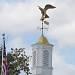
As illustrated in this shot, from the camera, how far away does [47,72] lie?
5372 cm

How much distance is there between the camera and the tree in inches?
1781

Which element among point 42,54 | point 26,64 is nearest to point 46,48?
point 42,54

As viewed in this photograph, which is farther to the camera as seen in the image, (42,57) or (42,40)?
(42,40)

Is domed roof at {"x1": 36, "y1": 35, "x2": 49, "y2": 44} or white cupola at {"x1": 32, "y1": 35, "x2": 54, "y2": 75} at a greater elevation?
domed roof at {"x1": 36, "y1": 35, "x2": 49, "y2": 44}

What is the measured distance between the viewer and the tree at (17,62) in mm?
45250

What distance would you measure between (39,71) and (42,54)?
6.61 ft

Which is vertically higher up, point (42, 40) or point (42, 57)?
point (42, 40)

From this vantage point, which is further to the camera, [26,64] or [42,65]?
[42,65]

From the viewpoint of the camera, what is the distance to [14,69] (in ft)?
149

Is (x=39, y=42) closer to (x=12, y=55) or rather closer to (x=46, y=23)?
(x=46, y=23)

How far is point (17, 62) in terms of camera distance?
45531mm

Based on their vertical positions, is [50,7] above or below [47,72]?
above

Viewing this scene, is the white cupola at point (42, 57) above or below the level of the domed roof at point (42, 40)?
below

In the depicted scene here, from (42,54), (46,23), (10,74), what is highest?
(46,23)
